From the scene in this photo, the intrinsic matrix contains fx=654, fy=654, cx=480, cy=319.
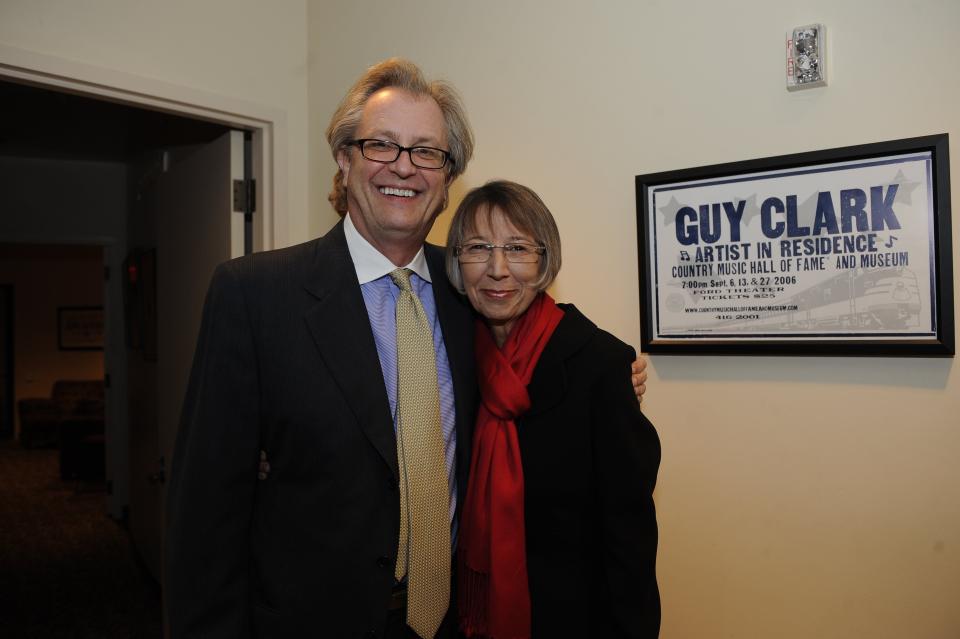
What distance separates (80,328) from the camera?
1012 cm

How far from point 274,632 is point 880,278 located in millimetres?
1426

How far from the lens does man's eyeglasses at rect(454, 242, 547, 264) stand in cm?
135

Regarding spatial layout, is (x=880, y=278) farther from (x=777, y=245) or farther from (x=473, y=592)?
(x=473, y=592)

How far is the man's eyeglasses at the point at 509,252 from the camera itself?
53.1 inches

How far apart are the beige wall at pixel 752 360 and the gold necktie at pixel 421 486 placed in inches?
27.3

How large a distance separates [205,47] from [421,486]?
1.79 metres

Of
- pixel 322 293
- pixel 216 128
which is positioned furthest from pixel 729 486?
pixel 216 128

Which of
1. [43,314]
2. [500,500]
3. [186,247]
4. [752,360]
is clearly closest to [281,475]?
[500,500]

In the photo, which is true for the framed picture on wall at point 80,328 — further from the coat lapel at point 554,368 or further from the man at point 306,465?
the coat lapel at point 554,368

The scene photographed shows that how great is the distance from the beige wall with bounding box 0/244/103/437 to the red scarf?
33.1 feet

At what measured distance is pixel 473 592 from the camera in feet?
4.50

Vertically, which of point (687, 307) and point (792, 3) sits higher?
point (792, 3)

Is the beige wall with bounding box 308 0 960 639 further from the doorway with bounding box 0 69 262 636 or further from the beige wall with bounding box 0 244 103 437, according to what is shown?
the beige wall with bounding box 0 244 103 437

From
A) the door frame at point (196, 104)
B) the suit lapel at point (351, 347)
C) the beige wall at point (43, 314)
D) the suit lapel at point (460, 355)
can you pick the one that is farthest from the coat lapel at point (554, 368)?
the beige wall at point (43, 314)
